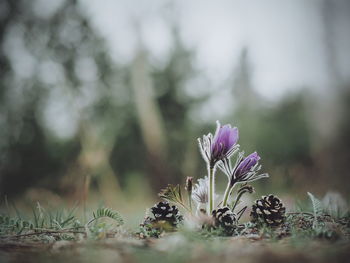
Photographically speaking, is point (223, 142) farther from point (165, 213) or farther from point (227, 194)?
point (165, 213)

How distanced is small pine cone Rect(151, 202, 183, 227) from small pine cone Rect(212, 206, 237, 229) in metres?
0.21

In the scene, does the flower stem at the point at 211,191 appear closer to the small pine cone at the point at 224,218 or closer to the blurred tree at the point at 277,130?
the small pine cone at the point at 224,218

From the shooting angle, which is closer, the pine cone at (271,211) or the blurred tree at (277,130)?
the pine cone at (271,211)

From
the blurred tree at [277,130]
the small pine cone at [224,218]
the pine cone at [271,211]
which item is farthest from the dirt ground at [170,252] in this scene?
the blurred tree at [277,130]

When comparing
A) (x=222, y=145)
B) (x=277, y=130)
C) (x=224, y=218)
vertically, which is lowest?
(x=224, y=218)

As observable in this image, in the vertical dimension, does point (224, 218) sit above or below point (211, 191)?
below

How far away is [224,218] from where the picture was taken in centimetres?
159

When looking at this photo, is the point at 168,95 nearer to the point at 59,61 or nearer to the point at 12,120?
the point at 59,61

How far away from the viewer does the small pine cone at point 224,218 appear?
1578mm

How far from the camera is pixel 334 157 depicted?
9.91 m

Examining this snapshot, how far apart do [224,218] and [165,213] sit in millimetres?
306

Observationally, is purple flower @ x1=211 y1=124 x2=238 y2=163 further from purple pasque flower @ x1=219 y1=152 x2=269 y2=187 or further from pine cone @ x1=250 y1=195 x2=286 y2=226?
pine cone @ x1=250 y1=195 x2=286 y2=226

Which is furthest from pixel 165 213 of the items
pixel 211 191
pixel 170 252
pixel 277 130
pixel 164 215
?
pixel 277 130

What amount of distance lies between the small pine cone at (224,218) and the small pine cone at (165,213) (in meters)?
0.21
